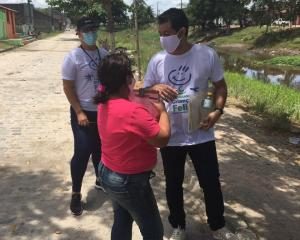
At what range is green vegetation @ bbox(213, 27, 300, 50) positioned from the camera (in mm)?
38709

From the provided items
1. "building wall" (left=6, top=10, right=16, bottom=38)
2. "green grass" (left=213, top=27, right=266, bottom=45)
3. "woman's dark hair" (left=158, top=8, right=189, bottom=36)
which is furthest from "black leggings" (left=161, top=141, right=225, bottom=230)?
"building wall" (left=6, top=10, right=16, bottom=38)

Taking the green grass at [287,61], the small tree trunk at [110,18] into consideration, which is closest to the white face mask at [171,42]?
the small tree trunk at [110,18]

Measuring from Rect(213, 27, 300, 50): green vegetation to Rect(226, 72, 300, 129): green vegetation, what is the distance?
26.2m

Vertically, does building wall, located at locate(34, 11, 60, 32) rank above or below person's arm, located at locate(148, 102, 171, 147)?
below

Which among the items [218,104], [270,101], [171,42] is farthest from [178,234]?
[270,101]

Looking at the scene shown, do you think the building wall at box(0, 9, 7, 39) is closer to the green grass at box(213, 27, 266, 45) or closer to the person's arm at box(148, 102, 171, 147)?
the green grass at box(213, 27, 266, 45)

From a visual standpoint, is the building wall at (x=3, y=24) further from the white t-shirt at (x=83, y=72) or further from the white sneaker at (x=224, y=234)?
the white sneaker at (x=224, y=234)

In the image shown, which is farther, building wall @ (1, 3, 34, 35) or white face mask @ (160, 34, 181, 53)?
building wall @ (1, 3, 34, 35)

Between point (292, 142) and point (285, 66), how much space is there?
21.9 metres

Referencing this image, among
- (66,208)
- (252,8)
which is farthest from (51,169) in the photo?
(252,8)

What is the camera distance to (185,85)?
3.31 m

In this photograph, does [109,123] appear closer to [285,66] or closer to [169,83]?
[169,83]

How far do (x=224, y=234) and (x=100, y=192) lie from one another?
1673 mm

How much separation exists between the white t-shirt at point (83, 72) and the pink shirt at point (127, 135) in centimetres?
148
